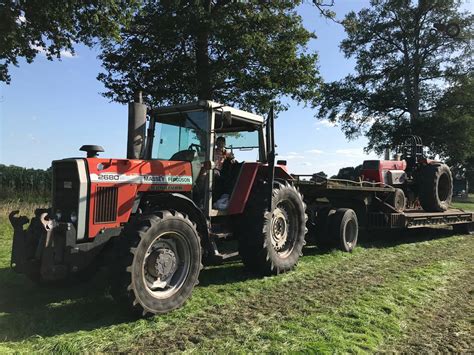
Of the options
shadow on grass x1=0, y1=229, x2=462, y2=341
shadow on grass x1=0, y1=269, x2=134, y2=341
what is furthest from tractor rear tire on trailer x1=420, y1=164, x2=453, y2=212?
shadow on grass x1=0, y1=269, x2=134, y2=341

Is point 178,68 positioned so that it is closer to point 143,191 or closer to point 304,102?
point 304,102

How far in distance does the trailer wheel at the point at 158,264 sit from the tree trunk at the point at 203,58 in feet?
31.3

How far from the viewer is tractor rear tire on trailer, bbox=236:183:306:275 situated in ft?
20.9

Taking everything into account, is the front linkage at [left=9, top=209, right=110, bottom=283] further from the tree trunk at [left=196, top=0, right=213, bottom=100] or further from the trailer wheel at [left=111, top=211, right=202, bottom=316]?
the tree trunk at [left=196, top=0, right=213, bottom=100]

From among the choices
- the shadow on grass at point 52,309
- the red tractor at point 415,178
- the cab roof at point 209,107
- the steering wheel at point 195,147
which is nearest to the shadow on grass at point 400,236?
the red tractor at point 415,178

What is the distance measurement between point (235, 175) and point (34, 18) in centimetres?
768

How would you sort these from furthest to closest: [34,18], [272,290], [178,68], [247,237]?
[178,68] < [34,18] < [247,237] < [272,290]

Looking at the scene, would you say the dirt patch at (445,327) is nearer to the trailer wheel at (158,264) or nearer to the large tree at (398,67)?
the trailer wheel at (158,264)

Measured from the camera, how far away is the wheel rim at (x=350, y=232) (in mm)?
8969

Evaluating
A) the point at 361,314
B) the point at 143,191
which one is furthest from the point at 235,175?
the point at 361,314

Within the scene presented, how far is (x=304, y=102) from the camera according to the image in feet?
53.4

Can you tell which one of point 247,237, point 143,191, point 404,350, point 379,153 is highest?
point 379,153

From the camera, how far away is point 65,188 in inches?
201

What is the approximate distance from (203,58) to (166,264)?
10.7 meters
